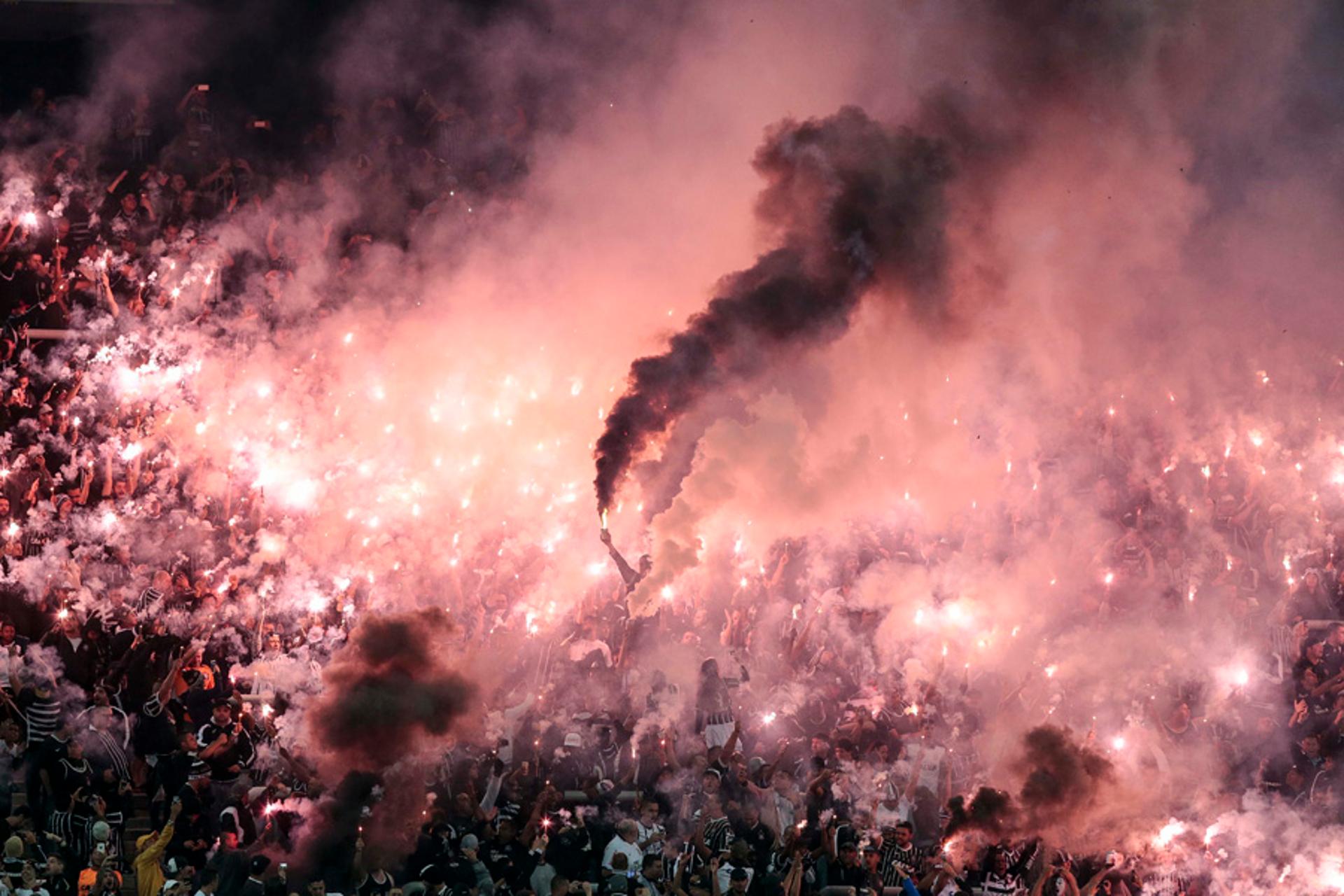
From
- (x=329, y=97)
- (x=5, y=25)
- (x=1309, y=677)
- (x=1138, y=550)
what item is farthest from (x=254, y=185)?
(x=1309, y=677)

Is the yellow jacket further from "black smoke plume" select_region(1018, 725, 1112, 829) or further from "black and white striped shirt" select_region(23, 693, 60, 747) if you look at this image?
"black smoke plume" select_region(1018, 725, 1112, 829)

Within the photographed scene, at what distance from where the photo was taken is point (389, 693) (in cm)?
912

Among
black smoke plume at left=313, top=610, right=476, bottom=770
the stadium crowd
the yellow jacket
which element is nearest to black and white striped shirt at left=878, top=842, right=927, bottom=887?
the stadium crowd

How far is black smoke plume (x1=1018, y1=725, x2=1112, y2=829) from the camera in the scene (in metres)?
8.75

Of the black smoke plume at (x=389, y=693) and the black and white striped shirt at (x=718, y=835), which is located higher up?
the black smoke plume at (x=389, y=693)

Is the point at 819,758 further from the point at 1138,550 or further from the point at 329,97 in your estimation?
the point at 329,97

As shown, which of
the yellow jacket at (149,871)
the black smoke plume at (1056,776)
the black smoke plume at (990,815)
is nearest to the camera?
the yellow jacket at (149,871)

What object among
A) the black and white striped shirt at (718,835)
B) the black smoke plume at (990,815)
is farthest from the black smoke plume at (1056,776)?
the black and white striped shirt at (718,835)

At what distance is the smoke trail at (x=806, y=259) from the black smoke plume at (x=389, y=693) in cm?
248

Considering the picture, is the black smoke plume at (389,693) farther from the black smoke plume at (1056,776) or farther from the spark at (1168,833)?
the spark at (1168,833)

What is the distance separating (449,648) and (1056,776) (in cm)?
451

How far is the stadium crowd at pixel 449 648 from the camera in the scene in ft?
26.9

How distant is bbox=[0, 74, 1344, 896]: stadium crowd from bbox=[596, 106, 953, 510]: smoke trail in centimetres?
163

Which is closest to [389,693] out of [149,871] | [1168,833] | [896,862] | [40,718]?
[149,871]
